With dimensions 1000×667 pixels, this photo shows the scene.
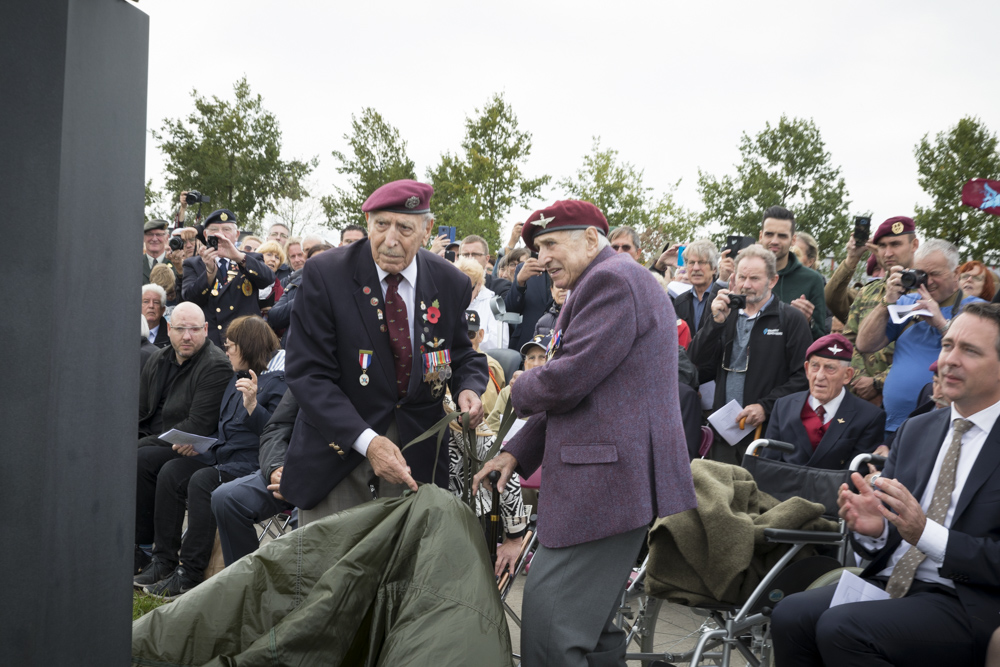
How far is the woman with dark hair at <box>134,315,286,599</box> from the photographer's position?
5.21 meters

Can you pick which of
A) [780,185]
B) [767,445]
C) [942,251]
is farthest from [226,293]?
[780,185]

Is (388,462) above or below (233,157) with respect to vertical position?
below

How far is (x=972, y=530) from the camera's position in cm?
271

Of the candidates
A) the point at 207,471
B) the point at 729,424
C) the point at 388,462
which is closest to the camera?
the point at 388,462

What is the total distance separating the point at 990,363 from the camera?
2814 mm

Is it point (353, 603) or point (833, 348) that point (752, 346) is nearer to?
point (833, 348)

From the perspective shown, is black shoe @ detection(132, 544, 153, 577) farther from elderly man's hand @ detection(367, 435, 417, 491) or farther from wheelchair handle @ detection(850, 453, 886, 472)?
wheelchair handle @ detection(850, 453, 886, 472)

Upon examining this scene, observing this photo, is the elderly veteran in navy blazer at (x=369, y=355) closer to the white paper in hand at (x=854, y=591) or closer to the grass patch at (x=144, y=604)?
the white paper in hand at (x=854, y=591)

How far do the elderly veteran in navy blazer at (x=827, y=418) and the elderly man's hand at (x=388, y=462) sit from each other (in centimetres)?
219

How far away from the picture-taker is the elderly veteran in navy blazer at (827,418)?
13.3 feet

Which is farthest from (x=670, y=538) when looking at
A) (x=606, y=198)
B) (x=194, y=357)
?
(x=606, y=198)

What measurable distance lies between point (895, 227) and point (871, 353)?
875 millimetres

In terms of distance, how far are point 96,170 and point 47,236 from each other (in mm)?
164

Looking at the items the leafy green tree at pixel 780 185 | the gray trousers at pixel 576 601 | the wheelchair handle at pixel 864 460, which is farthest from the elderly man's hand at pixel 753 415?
the leafy green tree at pixel 780 185
